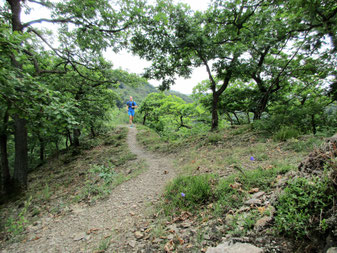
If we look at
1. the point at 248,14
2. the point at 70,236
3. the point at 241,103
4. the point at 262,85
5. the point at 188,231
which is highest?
the point at 248,14

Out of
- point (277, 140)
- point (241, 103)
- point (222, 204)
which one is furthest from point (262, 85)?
point (222, 204)

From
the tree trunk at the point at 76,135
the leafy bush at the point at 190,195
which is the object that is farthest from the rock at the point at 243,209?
the tree trunk at the point at 76,135

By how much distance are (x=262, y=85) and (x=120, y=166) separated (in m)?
9.17

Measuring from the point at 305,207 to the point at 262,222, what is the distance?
494mm

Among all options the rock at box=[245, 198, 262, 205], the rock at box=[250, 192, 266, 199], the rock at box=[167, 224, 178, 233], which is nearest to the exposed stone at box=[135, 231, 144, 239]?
the rock at box=[167, 224, 178, 233]

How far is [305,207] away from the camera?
172 cm

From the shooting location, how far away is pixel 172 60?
746 cm

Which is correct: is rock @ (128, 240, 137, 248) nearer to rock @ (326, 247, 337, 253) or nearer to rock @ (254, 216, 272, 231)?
rock @ (254, 216, 272, 231)

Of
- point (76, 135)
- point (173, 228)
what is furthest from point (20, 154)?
point (173, 228)

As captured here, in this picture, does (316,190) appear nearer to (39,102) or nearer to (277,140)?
(277,140)

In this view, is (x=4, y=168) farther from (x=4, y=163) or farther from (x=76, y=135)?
(x=76, y=135)

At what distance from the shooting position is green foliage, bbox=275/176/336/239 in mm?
1532

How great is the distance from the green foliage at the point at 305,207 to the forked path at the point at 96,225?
2.43 m

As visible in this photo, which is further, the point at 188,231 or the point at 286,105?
the point at 286,105
